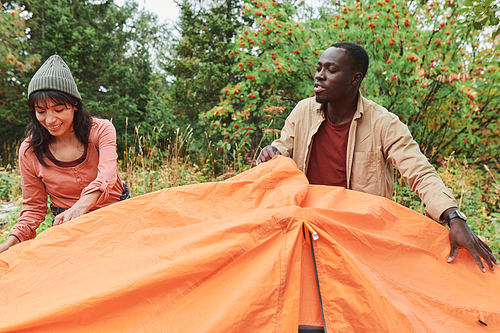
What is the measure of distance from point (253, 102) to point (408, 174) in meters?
4.02

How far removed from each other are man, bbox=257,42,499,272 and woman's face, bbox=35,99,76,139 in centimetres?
120

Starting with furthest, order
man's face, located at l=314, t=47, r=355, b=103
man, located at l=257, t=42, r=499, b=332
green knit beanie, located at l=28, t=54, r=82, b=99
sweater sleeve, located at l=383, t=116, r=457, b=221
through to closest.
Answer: man's face, located at l=314, t=47, r=355, b=103 < man, located at l=257, t=42, r=499, b=332 < green knit beanie, located at l=28, t=54, r=82, b=99 < sweater sleeve, located at l=383, t=116, r=457, b=221

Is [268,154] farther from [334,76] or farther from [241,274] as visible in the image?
[241,274]

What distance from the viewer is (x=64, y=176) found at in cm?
212

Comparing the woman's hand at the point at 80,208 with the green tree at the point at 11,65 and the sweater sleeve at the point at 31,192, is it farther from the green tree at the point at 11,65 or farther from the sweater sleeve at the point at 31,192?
the green tree at the point at 11,65

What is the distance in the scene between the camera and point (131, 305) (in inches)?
47.0

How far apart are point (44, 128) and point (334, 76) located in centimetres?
186

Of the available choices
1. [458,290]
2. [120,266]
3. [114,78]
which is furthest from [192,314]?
[114,78]

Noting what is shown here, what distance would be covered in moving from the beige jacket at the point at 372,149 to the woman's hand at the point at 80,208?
4.05ft

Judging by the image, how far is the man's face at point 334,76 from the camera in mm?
2191

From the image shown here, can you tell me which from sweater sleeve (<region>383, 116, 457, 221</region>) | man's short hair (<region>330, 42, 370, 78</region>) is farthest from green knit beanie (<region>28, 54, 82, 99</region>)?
sweater sleeve (<region>383, 116, 457, 221</region>)

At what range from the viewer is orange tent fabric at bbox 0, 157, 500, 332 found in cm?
115

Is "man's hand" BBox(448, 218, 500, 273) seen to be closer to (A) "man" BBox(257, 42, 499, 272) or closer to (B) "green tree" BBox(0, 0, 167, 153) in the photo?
(A) "man" BBox(257, 42, 499, 272)

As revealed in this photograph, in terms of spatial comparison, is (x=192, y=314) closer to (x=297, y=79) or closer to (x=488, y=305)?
(x=488, y=305)
